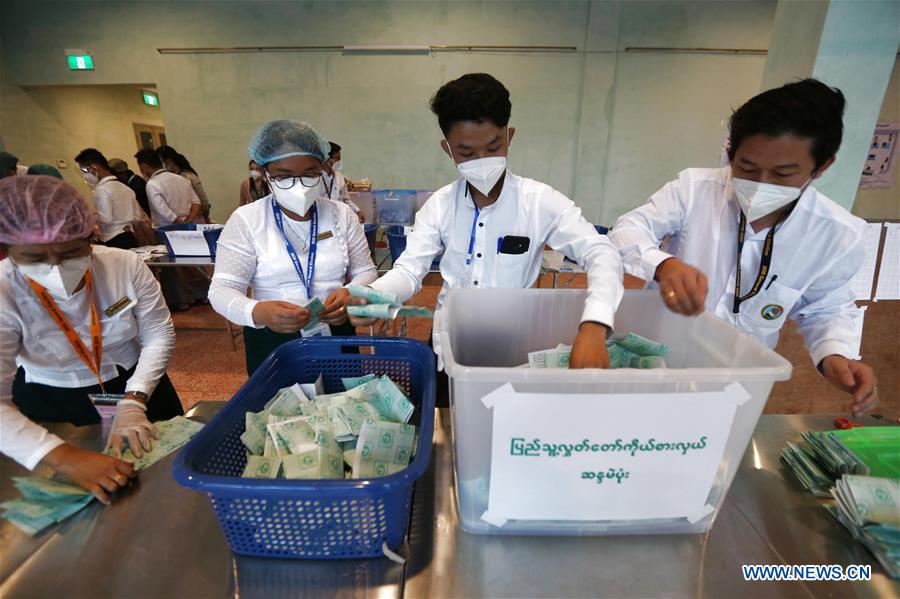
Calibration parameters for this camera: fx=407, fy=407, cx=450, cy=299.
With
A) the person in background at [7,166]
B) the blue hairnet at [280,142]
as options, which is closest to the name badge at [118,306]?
the blue hairnet at [280,142]

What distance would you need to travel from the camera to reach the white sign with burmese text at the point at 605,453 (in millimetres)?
623

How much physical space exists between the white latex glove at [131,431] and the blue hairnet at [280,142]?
929 millimetres

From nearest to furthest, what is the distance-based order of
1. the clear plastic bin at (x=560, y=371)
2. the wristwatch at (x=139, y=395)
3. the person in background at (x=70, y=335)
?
1. the clear plastic bin at (x=560, y=371)
2. the person in background at (x=70, y=335)
3. the wristwatch at (x=139, y=395)

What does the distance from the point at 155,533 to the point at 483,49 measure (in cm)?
641

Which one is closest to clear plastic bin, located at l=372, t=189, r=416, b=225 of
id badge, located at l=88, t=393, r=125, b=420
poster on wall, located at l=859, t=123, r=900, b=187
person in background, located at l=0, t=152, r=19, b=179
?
person in background, located at l=0, t=152, r=19, b=179

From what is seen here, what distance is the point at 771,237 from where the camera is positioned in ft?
3.90

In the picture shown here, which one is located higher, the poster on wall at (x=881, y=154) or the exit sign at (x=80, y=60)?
the exit sign at (x=80, y=60)

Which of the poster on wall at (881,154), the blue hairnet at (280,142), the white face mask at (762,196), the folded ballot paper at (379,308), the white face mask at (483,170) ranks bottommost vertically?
the folded ballot paper at (379,308)

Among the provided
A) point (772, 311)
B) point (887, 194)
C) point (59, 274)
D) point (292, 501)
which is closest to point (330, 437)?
point (292, 501)

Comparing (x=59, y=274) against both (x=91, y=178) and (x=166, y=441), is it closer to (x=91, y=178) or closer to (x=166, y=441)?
(x=166, y=441)

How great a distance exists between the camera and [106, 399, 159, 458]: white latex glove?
100cm

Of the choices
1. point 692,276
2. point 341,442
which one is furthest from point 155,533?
point 692,276

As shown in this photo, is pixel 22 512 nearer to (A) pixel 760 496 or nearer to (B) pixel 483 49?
(A) pixel 760 496

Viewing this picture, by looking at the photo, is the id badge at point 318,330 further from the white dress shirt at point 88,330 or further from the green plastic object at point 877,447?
the green plastic object at point 877,447
